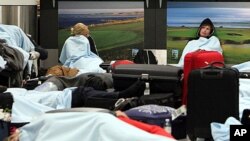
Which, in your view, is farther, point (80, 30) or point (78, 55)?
point (80, 30)

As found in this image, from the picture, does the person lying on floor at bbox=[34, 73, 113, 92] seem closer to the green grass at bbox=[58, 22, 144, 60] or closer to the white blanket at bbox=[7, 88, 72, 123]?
the white blanket at bbox=[7, 88, 72, 123]

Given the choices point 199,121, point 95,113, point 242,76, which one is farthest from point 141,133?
point 242,76

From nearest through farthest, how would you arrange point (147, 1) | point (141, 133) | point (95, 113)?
point (141, 133), point (95, 113), point (147, 1)

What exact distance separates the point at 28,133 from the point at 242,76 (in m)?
2.69

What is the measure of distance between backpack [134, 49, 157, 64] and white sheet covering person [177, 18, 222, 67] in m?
0.40

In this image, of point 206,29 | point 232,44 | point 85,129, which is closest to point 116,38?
point 206,29

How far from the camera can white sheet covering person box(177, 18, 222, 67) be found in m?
5.82

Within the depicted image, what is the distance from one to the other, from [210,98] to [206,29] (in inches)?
117

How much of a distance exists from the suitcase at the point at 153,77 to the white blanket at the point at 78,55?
179 centimetres

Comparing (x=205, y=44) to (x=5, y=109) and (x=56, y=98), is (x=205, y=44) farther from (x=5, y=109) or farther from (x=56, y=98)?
(x=5, y=109)

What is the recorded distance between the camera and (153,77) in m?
3.65

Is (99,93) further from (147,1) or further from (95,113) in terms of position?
(147,1)

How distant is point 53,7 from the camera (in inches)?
252

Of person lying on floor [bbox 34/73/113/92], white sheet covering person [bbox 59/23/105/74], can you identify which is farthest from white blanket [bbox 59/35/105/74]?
person lying on floor [bbox 34/73/113/92]
